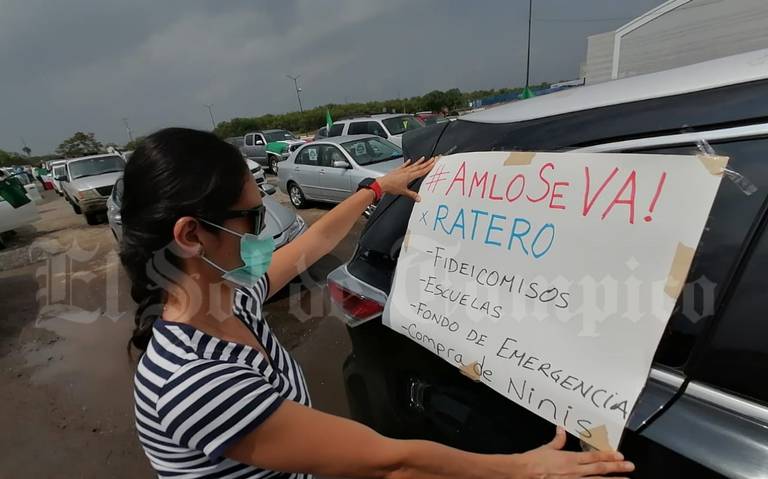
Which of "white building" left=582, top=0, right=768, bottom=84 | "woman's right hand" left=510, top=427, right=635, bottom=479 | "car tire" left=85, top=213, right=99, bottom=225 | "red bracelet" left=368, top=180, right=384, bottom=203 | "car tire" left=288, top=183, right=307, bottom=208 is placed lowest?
"car tire" left=85, top=213, right=99, bottom=225

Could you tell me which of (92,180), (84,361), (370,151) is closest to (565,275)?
(84,361)

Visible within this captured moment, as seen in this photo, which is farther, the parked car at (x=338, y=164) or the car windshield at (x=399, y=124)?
the car windshield at (x=399, y=124)

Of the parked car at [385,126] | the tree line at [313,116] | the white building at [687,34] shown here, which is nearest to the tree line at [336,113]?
the tree line at [313,116]

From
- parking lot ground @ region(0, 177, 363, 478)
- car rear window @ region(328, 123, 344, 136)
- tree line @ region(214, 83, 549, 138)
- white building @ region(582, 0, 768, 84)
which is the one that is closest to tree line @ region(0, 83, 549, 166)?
tree line @ region(214, 83, 549, 138)

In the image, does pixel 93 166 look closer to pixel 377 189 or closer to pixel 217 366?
pixel 377 189

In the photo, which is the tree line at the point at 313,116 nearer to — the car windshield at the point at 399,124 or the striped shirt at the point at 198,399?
the car windshield at the point at 399,124

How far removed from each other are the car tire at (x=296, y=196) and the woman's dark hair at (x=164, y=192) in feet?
27.0

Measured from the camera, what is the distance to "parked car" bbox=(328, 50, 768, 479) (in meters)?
0.81

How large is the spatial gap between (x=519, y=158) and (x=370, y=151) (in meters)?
6.64

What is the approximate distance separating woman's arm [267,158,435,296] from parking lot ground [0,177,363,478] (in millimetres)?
557

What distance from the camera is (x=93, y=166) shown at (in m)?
10.9

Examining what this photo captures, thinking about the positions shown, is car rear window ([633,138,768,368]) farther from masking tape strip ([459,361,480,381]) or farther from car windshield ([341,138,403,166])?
car windshield ([341,138,403,166])

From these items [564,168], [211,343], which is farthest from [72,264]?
[564,168]

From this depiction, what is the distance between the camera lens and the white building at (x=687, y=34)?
19.8 metres
